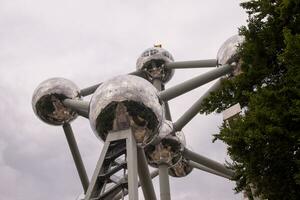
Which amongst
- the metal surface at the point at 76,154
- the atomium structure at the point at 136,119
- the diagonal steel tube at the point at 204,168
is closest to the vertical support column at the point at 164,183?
the atomium structure at the point at 136,119

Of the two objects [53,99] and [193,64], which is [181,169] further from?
[53,99]

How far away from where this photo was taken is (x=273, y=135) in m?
6.37

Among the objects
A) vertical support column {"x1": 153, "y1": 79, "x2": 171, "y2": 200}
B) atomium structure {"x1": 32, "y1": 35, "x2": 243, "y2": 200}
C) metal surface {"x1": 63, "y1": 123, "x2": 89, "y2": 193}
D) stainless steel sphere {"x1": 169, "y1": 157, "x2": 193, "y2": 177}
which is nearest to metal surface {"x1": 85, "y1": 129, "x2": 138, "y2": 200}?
atomium structure {"x1": 32, "y1": 35, "x2": 243, "y2": 200}

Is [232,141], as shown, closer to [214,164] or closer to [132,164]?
[132,164]

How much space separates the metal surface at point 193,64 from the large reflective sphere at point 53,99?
3.70 meters

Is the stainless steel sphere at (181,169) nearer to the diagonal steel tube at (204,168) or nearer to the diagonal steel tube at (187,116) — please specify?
the diagonal steel tube at (204,168)

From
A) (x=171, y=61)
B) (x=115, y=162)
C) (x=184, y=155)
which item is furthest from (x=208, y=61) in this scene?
(x=115, y=162)

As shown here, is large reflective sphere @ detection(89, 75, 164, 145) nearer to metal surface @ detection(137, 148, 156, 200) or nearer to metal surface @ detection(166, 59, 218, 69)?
metal surface @ detection(137, 148, 156, 200)

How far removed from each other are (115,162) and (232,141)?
4.61 m

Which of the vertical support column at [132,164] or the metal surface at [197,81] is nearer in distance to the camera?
the vertical support column at [132,164]

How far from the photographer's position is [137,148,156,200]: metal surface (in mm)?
11180

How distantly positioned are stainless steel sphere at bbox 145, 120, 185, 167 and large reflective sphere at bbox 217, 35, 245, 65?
2.57 meters

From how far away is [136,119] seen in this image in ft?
33.0

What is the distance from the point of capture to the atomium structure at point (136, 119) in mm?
10016
